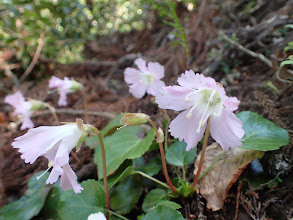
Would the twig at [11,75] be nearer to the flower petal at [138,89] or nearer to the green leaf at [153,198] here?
the flower petal at [138,89]

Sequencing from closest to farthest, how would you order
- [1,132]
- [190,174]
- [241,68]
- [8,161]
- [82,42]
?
[190,174]
[8,161]
[241,68]
[1,132]
[82,42]

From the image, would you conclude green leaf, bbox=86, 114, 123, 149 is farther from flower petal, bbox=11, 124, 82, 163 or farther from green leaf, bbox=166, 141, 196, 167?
flower petal, bbox=11, 124, 82, 163

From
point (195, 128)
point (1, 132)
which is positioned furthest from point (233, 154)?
point (1, 132)

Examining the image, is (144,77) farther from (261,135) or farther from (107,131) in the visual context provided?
(261,135)

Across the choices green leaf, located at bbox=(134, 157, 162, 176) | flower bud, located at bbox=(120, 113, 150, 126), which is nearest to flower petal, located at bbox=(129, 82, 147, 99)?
green leaf, located at bbox=(134, 157, 162, 176)

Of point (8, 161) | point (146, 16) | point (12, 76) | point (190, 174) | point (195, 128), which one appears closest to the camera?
point (195, 128)

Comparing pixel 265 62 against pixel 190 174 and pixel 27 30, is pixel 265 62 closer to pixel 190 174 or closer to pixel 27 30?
pixel 190 174

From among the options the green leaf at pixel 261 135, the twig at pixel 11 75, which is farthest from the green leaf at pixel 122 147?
the twig at pixel 11 75
